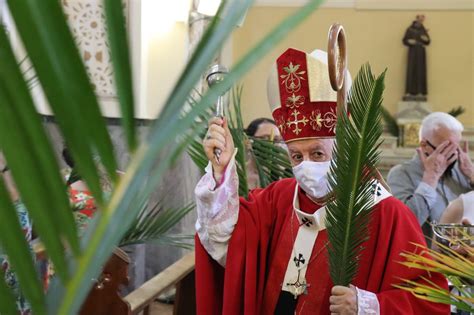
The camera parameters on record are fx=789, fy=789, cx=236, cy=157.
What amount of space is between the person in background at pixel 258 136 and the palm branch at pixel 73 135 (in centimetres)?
342

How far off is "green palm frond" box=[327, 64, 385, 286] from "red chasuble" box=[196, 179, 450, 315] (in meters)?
0.17

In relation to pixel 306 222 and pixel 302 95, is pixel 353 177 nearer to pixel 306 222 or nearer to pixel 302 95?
pixel 306 222

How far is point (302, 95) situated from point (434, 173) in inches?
74.7

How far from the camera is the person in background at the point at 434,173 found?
4262mm

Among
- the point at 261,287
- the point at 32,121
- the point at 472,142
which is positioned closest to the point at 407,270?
the point at 261,287

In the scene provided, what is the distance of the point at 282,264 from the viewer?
8.25 feet

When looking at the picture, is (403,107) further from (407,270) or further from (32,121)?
(32,121)

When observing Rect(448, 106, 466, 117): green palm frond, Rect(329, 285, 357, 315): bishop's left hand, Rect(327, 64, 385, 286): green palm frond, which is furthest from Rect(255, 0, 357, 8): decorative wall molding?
Rect(329, 285, 357, 315): bishop's left hand

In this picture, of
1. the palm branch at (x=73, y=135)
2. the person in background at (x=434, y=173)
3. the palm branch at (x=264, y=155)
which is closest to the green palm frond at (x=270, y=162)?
the palm branch at (x=264, y=155)

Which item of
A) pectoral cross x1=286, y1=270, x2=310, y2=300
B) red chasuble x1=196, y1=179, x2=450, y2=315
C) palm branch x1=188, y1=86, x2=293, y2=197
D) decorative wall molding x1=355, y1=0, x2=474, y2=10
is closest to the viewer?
red chasuble x1=196, y1=179, x2=450, y2=315

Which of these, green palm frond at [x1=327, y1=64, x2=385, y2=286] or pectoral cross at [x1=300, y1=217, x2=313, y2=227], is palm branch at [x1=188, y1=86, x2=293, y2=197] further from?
green palm frond at [x1=327, y1=64, x2=385, y2=286]

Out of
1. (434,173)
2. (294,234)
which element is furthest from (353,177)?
(434,173)

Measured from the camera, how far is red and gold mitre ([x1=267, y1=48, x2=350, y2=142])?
255cm

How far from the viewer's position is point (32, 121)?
0.65 metres
